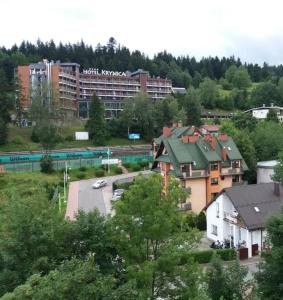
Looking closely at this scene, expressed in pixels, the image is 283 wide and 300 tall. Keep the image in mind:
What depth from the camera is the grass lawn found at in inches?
3068

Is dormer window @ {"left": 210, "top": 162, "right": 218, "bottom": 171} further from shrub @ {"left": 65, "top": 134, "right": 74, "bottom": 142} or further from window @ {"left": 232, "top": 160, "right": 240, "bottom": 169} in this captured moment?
shrub @ {"left": 65, "top": 134, "right": 74, "bottom": 142}

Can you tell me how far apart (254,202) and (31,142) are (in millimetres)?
57888

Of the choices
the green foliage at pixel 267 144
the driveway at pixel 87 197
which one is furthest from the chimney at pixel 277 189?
the green foliage at pixel 267 144

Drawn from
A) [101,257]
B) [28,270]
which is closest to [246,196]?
[101,257]

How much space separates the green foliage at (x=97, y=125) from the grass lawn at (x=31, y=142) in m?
1.56

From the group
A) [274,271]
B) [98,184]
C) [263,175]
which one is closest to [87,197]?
[98,184]

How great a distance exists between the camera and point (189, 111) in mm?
97312

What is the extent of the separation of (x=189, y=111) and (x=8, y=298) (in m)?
88.6

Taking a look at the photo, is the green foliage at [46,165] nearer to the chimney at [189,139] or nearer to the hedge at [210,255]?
the chimney at [189,139]

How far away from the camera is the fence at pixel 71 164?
65312mm

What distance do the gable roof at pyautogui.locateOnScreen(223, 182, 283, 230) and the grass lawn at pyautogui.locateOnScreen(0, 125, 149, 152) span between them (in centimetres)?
5201

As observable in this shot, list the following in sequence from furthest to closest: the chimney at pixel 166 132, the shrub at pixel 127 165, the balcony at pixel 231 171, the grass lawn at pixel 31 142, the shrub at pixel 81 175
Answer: the grass lawn at pixel 31 142 < the shrub at pixel 127 165 < the shrub at pixel 81 175 < the chimney at pixel 166 132 < the balcony at pixel 231 171

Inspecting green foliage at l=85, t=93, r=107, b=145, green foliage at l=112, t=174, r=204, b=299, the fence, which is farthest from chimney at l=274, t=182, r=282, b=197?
green foliage at l=85, t=93, r=107, b=145

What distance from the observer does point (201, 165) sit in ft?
148
